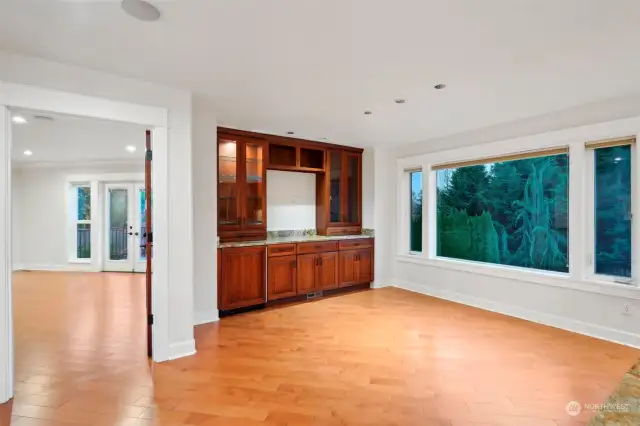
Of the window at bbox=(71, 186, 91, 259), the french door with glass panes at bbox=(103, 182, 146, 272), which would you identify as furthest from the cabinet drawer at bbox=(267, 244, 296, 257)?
the window at bbox=(71, 186, 91, 259)

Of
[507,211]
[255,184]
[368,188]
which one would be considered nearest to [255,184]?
[255,184]

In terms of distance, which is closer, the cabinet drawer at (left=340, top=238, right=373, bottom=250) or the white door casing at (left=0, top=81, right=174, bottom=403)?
the white door casing at (left=0, top=81, right=174, bottom=403)

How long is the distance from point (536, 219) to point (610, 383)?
7.05 ft

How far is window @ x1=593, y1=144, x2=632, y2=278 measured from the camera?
138 inches

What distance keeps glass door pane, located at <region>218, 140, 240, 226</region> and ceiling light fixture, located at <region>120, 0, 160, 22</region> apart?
8.23ft

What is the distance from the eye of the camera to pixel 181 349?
10.3ft

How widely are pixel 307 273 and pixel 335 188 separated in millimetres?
1518

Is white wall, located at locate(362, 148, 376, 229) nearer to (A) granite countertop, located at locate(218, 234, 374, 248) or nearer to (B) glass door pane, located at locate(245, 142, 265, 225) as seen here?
(A) granite countertop, located at locate(218, 234, 374, 248)

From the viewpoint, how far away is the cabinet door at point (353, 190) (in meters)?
5.89

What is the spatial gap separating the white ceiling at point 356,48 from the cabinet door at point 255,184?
45.3 inches

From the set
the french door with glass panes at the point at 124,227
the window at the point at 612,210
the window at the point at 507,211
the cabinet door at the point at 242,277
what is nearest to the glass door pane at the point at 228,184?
the cabinet door at the point at 242,277

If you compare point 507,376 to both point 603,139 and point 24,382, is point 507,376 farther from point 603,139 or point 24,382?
point 24,382

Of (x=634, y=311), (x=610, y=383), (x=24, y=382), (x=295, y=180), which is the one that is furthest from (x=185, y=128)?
(x=634, y=311)

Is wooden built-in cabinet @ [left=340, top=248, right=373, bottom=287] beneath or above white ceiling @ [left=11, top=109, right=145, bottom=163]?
beneath
